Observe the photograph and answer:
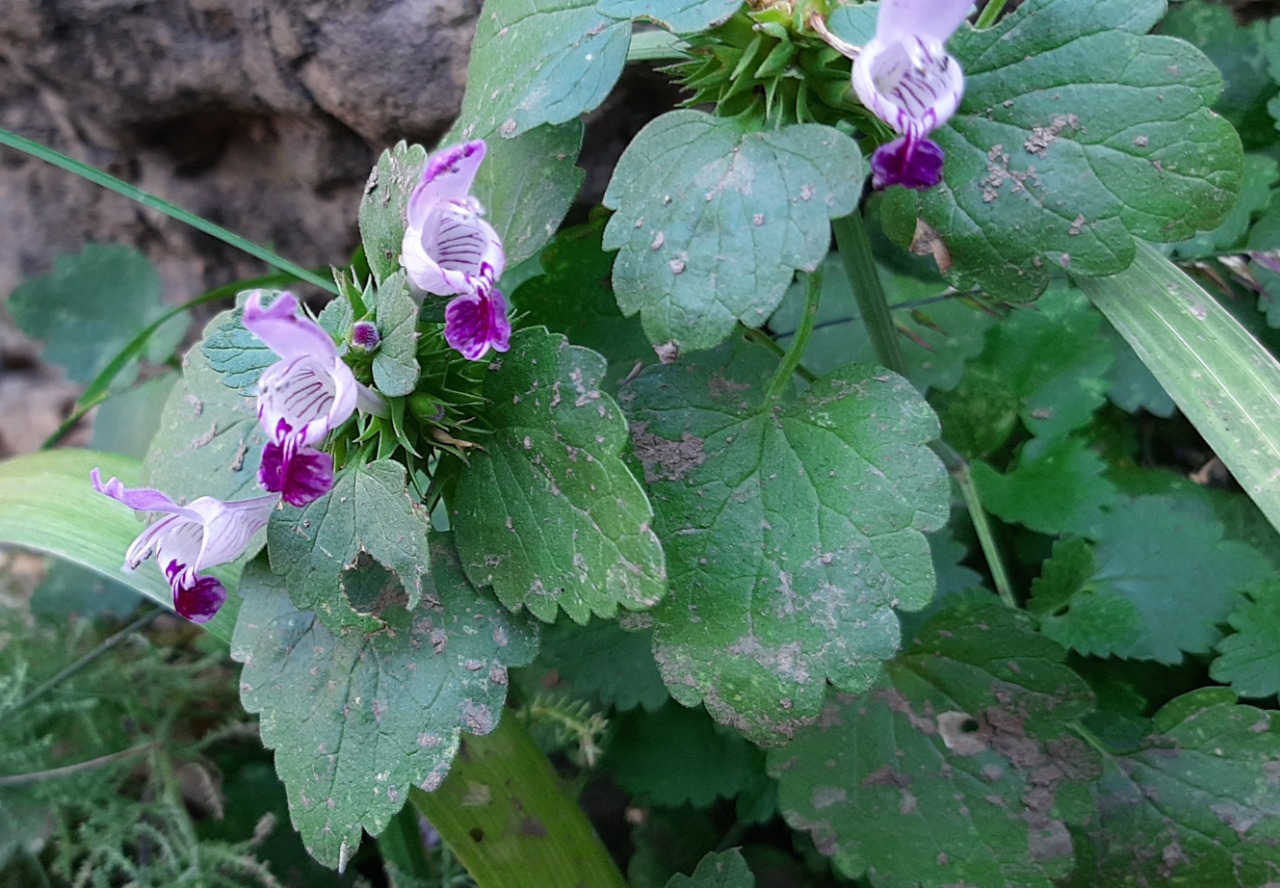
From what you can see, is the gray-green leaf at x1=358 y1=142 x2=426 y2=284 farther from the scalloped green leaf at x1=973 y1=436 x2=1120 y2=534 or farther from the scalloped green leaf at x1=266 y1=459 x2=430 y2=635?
the scalloped green leaf at x1=973 y1=436 x2=1120 y2=534

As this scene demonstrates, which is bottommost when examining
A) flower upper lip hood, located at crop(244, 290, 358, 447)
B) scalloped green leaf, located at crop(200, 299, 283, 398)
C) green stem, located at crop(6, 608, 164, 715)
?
green stem, located at crop(6, 608, 164, 715)

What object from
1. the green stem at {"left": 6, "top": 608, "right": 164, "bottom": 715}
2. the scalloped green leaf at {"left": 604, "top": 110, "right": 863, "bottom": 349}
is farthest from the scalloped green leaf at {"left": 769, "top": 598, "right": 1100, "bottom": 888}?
the green stem at {"left": 6, "top": 608, "right": 164, "bottom": 715}

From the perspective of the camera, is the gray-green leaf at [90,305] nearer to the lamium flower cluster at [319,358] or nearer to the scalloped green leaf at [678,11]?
the lamium flower cluster at [319,358]

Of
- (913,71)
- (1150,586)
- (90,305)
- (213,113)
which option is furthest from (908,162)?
(90,305)

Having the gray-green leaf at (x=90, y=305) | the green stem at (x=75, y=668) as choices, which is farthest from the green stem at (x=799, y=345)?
the gray-green leaf at (x=90, y=305)

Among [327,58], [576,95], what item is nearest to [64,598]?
[327,58]

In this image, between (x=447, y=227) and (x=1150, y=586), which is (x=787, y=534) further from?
(x=1150, y=586)

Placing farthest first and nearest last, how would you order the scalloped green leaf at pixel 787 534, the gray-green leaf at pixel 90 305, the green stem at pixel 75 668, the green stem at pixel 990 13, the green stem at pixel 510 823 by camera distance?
the gray-green leaf at pixel 90 305
the green stem at pixel 75 668
the green stem at pixel 510 823
the green stem at pixel 990 13
the scalloped green leaf at pixel 787 534
